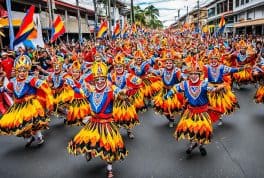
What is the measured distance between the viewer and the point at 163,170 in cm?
627

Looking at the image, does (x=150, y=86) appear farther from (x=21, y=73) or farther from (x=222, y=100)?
(x=21, y=73)

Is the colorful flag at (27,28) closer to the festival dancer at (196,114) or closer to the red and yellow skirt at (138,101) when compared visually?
the red and yellow skirt at (138,101)

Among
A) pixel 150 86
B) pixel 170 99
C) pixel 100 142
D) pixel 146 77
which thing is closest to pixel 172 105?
pixel 170 99

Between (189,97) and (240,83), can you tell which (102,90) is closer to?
(189,97)

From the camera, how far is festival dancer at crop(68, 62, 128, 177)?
5781 millimetres

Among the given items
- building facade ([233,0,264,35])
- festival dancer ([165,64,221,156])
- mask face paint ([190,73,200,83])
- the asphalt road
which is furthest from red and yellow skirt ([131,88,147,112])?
building facade ([233,0,264,35])

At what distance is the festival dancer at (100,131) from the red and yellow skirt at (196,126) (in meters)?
1.27

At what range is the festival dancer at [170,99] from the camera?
29.5ft

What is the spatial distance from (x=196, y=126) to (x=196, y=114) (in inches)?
10.0

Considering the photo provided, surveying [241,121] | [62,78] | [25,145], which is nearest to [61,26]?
[62,78]

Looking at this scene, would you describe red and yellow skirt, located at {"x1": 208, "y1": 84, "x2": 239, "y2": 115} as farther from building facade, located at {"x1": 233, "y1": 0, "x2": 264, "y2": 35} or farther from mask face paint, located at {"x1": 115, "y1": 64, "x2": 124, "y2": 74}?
building facade, located at {"x1": 233, "y1": 0, "x2": 264, "y2": 35}

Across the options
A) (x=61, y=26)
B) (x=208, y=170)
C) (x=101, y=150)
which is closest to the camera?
(x=101, y=150)

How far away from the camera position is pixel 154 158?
6.86 metres

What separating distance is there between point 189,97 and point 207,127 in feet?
2.08
